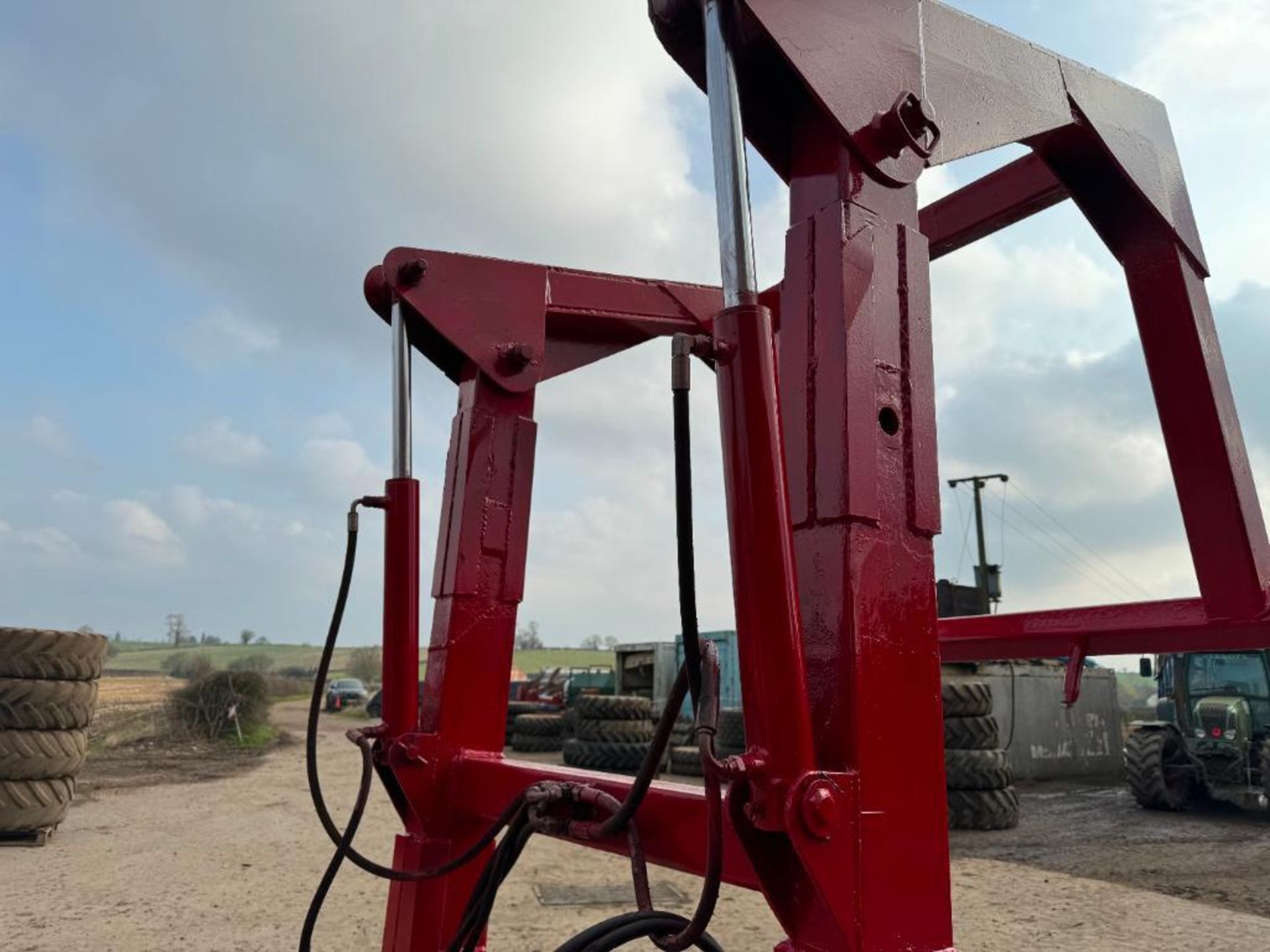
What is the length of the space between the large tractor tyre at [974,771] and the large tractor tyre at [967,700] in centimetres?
35

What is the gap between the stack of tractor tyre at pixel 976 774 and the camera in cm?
835

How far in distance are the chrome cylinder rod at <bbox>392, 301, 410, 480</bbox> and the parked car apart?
31.3 m

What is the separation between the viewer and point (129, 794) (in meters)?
9.83

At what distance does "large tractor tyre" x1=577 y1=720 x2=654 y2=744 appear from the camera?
478 inches

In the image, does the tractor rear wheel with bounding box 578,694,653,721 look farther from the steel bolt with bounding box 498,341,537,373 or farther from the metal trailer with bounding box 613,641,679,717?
the steel bolt with bounding box 498,341,537,373

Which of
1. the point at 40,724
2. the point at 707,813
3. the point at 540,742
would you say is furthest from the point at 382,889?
the point at 540,742

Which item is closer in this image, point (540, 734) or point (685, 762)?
point (685, 762)

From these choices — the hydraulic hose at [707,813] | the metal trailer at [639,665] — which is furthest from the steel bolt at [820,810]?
the metal trailer at [639,665]

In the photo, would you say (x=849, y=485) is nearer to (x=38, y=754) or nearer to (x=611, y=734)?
(x=38, y=754)

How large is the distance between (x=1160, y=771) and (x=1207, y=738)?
24.0 inches

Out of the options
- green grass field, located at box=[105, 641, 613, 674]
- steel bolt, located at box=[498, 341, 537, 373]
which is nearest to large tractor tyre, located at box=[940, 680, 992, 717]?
steel bolt, located at box=[498, 341, 537, 373]

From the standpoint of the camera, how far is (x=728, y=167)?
1.43 m

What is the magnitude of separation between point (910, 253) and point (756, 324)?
399 millimetres

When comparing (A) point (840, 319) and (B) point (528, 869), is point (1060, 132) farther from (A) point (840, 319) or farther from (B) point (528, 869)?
(B) point (528, 869)
